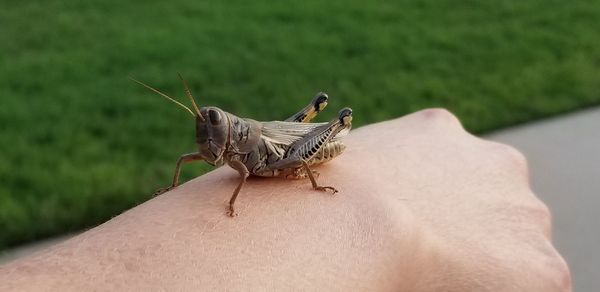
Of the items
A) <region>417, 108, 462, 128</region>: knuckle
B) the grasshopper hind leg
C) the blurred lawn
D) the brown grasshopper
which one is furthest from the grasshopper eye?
the blurred lawn

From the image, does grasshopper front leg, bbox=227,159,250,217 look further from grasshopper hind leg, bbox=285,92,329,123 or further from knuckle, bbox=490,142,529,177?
knuckle, bbox=490,142,529,177

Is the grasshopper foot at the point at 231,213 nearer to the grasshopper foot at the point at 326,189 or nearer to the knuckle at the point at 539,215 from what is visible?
the grasshopper foot at the point at 326,189

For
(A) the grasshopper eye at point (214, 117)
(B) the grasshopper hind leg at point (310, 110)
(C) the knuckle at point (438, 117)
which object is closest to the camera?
(A) the grasshopper eye at point (214, 117)

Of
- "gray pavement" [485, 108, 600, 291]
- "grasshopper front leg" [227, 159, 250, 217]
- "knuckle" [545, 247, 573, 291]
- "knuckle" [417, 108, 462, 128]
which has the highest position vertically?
"grasshopper front leg" [227, 159, 250, 217]

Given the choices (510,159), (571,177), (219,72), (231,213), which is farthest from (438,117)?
(219,72)

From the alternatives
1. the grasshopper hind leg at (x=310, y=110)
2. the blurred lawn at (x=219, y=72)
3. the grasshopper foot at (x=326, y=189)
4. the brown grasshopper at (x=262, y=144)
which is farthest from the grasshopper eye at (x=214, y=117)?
the blurred lawn at (x=219, y=72)

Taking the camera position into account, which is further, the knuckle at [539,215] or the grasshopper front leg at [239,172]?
the knuckle at [539,215]
